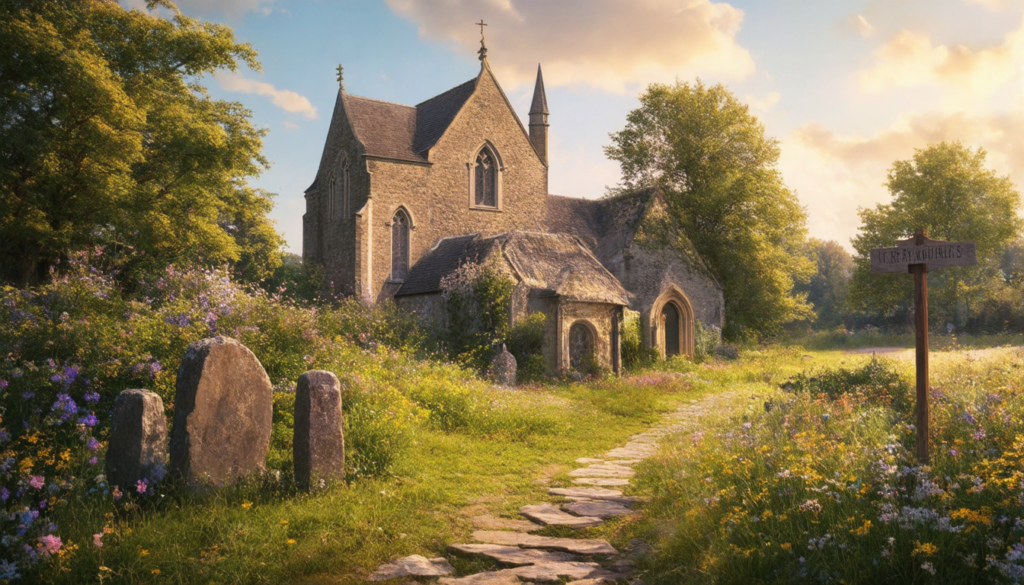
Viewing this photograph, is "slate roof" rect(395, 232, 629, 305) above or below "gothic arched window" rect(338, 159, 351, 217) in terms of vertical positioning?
below

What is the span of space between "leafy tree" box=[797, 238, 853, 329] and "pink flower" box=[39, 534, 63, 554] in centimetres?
6065

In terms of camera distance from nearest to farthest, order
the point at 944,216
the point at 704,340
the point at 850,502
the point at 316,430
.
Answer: the point at 850,502 < the point at 316,430 < the point at 704,340 < the point at 944,216

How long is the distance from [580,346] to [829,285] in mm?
59848

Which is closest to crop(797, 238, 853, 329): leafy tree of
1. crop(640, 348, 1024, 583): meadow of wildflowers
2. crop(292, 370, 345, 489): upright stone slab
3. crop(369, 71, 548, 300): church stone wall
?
crop(369, 71, 548, 300): church stone wall

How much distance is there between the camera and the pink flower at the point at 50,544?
4.99 metres

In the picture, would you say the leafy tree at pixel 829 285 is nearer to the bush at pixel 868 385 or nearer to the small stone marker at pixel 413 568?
the bush at pixel 868 385

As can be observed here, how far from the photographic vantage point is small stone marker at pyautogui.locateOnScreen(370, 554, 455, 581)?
5.35 meters

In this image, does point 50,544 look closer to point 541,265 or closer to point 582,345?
point 582,345

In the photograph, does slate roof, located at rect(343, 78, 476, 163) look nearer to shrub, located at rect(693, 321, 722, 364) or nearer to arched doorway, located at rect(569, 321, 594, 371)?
arched doorway, located at rect(569, 321, 594, 371)

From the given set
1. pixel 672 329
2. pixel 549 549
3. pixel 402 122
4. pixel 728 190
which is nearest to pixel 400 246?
pixel 402 122

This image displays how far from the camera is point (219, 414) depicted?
6836 mm

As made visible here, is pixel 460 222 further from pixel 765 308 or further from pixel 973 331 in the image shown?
pixel 973 331

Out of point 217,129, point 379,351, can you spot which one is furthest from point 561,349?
point 217,129

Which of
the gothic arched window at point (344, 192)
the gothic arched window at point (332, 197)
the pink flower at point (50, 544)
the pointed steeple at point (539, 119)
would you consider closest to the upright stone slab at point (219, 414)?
the pink flower at point (50, 544)
